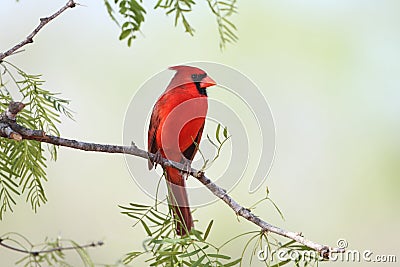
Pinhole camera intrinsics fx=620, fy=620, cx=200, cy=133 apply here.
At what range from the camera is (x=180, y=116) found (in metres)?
0.94

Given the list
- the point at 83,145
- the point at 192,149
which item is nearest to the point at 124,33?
the point at 83,145

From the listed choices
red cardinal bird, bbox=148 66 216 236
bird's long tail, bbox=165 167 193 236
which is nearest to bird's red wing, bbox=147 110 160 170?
red cardinal bird, bbox=148 66 216 236

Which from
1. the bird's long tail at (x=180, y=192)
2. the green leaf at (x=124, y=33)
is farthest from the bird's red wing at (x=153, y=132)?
the green leaf at (x=124, y=33)

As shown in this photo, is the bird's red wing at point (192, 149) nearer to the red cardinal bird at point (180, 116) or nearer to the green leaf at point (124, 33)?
the red cardinal bird at point (180, 116)

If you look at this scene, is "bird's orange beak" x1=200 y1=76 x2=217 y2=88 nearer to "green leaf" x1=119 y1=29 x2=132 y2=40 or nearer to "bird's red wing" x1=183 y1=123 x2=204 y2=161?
"bird's red wing" x1=183 y1=123 x2=204 y2=161

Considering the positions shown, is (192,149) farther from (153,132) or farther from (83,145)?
(83,145)

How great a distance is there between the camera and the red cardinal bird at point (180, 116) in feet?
2.79

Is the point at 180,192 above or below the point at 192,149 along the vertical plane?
below

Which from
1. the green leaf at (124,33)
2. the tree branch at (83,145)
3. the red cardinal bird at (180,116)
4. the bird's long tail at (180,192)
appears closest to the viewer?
the green leaf at (124,33)

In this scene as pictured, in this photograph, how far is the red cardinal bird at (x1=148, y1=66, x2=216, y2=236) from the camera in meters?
0.85

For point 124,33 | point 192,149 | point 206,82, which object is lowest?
Result: point 124,33

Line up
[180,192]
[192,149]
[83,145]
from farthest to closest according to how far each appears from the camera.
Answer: [192,149] → [180,192] → [83,145]

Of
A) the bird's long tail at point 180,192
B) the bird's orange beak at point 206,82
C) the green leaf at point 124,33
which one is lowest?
the green leaf at point 124,33

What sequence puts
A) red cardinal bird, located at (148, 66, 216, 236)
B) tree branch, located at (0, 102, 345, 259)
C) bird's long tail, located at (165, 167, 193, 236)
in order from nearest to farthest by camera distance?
1. tree branch, located at (0, 102, 345, 259)
2. bird's long tail, located at (165, 167, 193, 236)
3. red cardinal bird, located at (148, 66, 216, 236)
